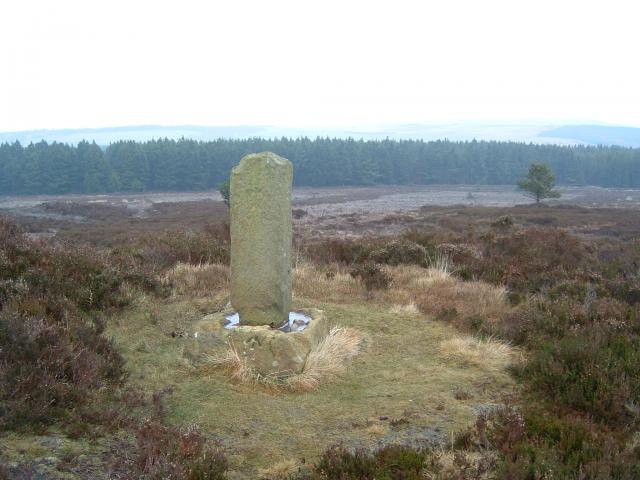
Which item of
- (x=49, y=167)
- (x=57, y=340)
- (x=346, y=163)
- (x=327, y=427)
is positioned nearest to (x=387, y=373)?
(x=327, y=427)

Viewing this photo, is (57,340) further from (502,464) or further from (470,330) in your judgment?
(470,330)

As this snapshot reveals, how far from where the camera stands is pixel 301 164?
93250mm

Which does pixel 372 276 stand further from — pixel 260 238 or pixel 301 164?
pixel 301 164

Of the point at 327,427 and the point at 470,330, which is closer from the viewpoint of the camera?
the point at 327,427

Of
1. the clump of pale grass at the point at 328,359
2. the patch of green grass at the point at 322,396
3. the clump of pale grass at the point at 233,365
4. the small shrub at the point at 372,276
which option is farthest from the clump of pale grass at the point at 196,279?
the clump of pale grass at the point at 328,359

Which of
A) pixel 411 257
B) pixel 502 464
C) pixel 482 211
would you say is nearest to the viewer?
pixel 502 464

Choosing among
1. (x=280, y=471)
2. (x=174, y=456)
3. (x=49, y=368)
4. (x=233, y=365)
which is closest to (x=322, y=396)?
(x=233, y=365)

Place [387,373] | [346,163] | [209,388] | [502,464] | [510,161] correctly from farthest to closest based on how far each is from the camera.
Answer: [510,161]
[346,163]
[387,373]
[209,388]
[502,464]

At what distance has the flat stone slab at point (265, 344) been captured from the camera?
6.08 m

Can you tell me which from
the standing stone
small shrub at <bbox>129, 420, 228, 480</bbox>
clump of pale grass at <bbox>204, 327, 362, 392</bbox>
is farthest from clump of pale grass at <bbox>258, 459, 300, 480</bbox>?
the standing stone

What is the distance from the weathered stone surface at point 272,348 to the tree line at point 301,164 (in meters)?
77.9

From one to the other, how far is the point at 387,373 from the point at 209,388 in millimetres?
2035

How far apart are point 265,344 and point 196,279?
4057 mm

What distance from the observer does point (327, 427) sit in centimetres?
495
